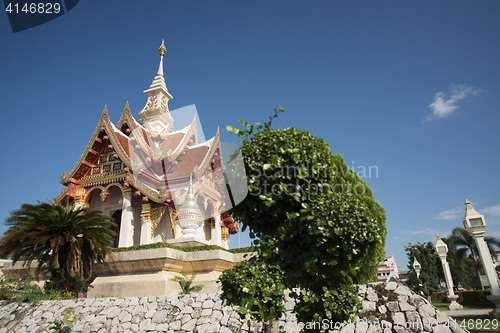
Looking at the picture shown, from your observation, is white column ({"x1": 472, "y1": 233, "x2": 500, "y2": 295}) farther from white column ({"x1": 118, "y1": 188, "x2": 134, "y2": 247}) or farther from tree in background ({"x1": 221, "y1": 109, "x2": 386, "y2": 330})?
white column ({"x1": 118, "y1": 188, "x2": 134, "y2": 247})

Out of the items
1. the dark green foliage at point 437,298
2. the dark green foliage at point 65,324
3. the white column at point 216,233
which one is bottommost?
the dark green foliage at point 437,298

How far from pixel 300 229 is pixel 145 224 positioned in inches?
435

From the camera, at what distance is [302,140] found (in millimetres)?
4727

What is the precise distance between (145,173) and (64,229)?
182 inches

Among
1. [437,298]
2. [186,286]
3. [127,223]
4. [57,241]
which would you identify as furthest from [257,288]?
[437,298]

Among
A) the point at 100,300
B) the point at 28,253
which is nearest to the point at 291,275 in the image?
the point at 100,300

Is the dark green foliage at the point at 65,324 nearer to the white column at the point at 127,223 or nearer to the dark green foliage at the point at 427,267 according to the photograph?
the white column at the point at 127,223

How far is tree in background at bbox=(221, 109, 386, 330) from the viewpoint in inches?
157

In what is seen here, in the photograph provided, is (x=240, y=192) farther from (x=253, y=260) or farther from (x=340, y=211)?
(x=340, y=211)

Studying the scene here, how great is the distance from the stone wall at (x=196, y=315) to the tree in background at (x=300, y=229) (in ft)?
1.77

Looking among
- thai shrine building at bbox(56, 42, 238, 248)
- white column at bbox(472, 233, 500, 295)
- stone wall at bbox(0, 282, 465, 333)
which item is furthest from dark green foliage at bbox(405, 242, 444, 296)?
stone wall at bbox(0, 282, 465, 333)

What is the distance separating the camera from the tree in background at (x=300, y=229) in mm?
4000

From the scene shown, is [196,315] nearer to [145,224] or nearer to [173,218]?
[145,224]

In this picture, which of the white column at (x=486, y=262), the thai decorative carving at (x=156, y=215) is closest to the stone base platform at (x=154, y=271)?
the thai decorative carving at (x=156, y=215)
